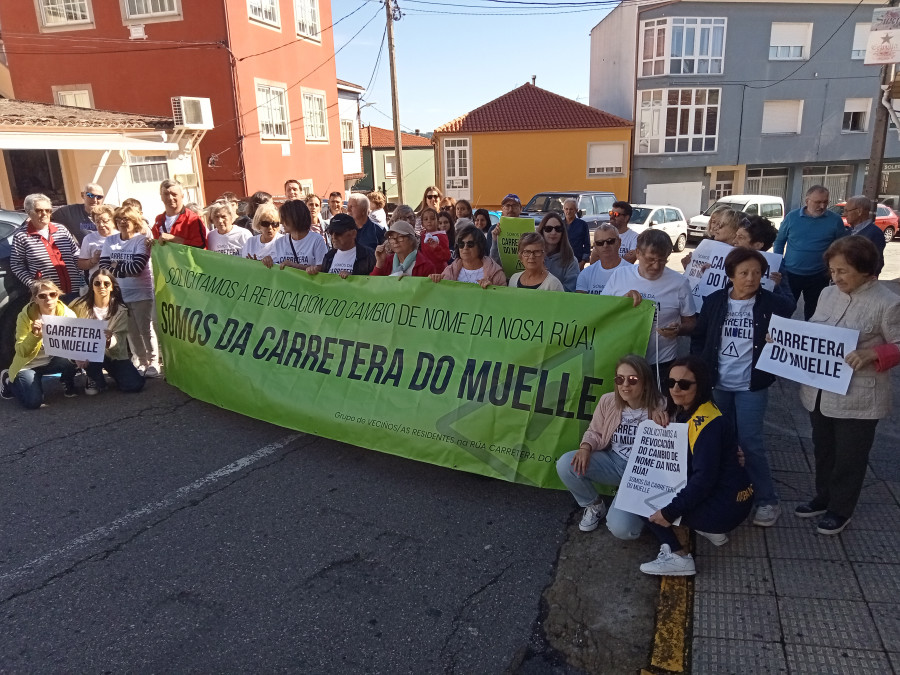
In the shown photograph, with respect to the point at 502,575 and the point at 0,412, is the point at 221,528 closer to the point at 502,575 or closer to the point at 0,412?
the point at 502,575

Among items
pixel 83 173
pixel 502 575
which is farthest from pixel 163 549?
pixel 83 173

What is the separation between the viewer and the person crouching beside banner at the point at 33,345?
19.2 ft

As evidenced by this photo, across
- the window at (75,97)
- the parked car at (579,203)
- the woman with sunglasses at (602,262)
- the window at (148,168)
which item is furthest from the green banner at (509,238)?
the window at (75,97)

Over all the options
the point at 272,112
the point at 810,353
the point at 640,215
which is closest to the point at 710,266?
the point at 810,353

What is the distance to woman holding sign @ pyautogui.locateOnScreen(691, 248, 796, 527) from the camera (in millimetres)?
3686

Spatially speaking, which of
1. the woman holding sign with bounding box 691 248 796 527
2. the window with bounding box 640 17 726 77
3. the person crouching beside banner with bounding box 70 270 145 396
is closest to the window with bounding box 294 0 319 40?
the window with bounding box 640 17 726 77

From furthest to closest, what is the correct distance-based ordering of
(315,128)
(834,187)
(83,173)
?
1. (834,187)
2. (315,128)
3. (83,173)

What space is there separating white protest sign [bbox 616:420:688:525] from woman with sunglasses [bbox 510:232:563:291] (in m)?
1.42

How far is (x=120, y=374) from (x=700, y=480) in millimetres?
5426

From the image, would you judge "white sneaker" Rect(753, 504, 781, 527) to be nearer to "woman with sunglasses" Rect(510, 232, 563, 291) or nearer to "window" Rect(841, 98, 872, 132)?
"woman with sunglasses" Rect(510, 232, 563, 291)

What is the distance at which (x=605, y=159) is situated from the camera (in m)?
30.1

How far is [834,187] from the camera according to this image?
107 feet

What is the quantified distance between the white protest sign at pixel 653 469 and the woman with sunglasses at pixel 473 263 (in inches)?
71.4

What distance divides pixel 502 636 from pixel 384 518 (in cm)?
121
